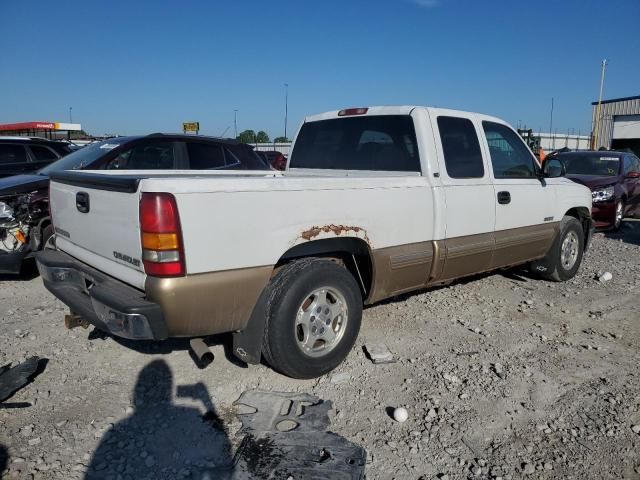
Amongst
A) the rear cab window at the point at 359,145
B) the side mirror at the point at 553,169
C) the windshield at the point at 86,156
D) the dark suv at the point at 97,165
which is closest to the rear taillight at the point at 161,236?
the rear cab window at the point at 359,145

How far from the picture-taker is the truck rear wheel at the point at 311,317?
3.27m

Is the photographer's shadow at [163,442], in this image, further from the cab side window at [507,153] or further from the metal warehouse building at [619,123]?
the metal warehouse building at [619,123]

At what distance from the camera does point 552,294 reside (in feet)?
18.8

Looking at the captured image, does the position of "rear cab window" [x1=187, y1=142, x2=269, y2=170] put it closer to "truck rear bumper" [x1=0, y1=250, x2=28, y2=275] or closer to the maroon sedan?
"truck rear bumper" [x1=0, y1=250, x2=28, y2=275]

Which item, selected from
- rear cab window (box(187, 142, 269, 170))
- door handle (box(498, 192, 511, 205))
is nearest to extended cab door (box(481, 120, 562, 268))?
door handle (box(498, 192, 511, 205))

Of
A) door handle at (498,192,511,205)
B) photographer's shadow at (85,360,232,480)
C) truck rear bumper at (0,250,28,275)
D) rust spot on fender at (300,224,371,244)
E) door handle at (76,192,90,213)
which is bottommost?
photographer's shadow at (85,360,232,480)

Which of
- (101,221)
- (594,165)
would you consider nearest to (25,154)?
(101,221)

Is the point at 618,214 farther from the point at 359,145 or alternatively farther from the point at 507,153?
the point at 359,145

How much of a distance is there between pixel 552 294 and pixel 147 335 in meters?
4.61

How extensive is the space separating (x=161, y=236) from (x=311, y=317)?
4.08 feet

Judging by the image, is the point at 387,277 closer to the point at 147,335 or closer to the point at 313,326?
the point at 313,326

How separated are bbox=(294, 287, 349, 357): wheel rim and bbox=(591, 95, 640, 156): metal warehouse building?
38492mm

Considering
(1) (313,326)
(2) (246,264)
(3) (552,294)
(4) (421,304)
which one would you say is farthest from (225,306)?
(3) (552,294)

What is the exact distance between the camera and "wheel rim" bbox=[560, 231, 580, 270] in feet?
19.9
